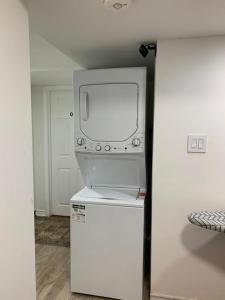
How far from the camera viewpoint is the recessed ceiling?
1.28 m

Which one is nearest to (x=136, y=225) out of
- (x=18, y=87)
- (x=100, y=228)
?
(x=100, y=228)

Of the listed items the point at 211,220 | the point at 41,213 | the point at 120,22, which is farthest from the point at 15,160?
the point at 41,213

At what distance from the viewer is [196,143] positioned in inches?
72.7

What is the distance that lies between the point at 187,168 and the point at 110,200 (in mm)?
679

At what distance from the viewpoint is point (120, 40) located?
1.80 m

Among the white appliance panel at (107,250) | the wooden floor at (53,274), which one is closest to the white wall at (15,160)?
the white appliance panel at (107,250)

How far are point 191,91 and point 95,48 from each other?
2.77ft

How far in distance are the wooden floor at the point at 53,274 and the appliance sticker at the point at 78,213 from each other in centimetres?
68

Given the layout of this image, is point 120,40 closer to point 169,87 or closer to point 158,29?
point 158,29

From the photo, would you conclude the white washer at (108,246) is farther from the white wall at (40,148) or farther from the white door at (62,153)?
the white wall at (40,148)

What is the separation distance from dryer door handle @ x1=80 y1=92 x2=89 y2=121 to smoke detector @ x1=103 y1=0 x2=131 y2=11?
924mm

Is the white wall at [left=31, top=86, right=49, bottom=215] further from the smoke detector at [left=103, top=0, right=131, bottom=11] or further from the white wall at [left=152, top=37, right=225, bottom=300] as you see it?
the smoke detector at [left=103, top=0, right=131, bottom=11]

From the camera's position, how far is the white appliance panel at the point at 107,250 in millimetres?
1991

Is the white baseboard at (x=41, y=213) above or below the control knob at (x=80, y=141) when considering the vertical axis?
below
